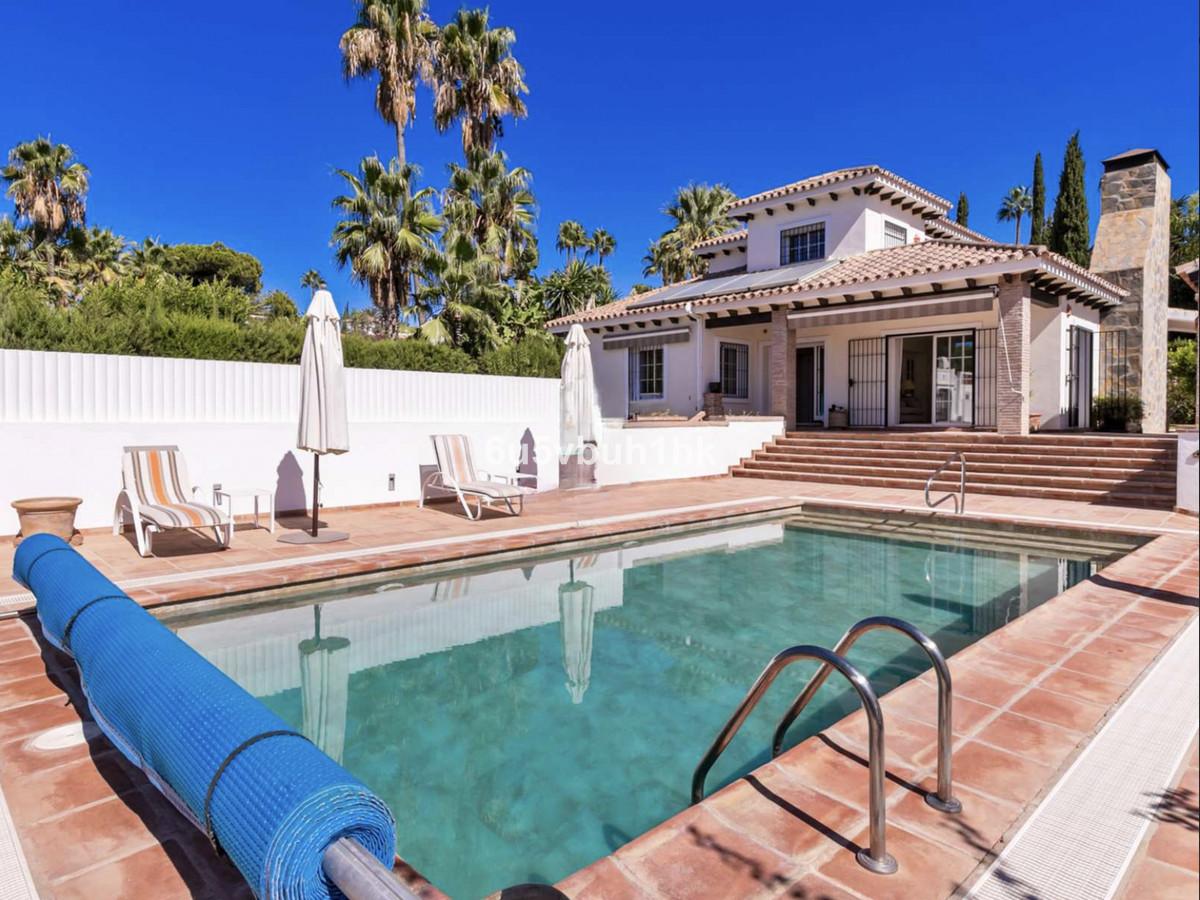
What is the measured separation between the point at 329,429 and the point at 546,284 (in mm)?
25522

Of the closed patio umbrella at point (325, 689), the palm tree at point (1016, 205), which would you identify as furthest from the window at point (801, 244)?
the palm tree at point (1016, 205)

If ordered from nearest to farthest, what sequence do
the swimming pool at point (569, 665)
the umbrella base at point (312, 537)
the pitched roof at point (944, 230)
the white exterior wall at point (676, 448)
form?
the swimming pool at point (569, 665) → the umbrella base at point (312, 537) → the white exterior wall at point (676, 448) → the pitched roof at point (944, 230)

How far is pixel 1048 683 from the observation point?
401cm

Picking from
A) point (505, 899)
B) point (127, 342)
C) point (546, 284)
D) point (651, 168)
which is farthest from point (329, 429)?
point (651, 168)

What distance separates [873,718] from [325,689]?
3833 millimetres

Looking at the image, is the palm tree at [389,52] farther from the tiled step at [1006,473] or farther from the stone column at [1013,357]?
the stone column at [1013,357]

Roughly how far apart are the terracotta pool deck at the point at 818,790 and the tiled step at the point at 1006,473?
718cm

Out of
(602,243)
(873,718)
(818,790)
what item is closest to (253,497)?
(818,790)

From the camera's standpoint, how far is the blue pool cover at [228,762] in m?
1.67

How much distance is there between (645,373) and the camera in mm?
22781

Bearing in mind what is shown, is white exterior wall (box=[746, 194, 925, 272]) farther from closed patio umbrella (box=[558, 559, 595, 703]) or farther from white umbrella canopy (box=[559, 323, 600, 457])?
closed patio umbrella (box=[558, 559, 595, 703])

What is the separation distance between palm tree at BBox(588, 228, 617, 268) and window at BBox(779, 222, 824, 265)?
931 inches

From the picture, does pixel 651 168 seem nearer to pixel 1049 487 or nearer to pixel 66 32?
pixel 66 32

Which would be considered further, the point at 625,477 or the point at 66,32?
the point at 66,32
